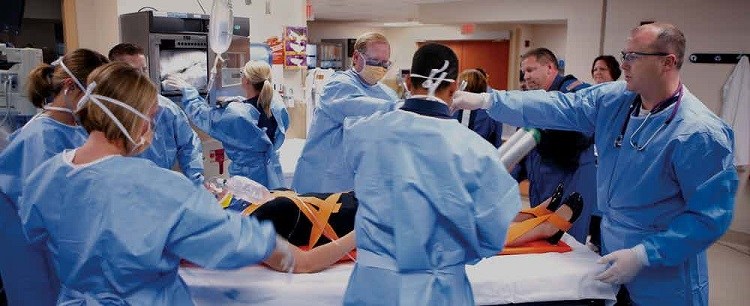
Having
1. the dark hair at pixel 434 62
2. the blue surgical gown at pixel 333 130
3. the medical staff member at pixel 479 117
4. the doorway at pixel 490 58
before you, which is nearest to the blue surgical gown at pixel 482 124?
the medical staff member at pixel 479 117

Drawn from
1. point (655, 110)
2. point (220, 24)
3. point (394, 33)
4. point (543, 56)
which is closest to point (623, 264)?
point (655, 110)

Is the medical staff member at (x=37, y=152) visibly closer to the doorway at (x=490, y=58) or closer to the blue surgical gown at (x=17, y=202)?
the blue surgical gown at (x=17, y=202)

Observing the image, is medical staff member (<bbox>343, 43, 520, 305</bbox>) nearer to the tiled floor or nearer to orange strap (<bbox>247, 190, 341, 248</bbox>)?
orange strap (<bbox>247, 190, 341, 248</bbox>)

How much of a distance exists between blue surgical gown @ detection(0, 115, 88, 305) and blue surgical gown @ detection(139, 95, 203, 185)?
74cm

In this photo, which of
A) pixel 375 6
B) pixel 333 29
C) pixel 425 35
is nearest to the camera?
pixel 375 6

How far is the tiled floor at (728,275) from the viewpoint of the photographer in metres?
3.79

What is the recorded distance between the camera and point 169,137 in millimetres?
3021

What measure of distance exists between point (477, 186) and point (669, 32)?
1.00 m

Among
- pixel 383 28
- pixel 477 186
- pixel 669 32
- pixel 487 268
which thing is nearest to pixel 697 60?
pixel 669 32

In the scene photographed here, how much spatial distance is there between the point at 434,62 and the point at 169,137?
75.1 inches

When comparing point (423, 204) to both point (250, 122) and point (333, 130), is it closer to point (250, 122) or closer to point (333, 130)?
point (333, 130)

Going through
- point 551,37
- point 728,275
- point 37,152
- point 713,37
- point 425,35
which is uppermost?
point 425,35

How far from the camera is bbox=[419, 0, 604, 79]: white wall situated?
6254 mm

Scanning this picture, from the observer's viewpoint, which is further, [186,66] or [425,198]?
[186,66]
